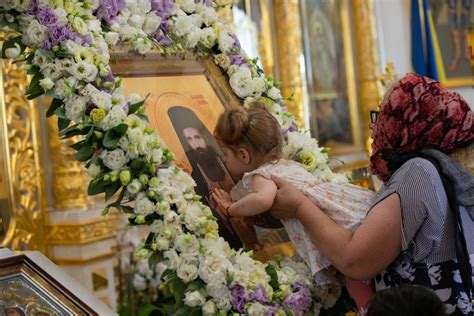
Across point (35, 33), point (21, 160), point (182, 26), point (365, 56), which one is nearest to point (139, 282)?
point (21, 160)

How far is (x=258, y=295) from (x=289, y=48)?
5.42 meters

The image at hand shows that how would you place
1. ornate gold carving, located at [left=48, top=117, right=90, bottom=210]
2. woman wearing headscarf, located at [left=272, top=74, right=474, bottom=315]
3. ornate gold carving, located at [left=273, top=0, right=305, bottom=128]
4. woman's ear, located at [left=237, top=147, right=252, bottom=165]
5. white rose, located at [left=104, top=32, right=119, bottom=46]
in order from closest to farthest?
1. woman wearing headscarf, located at [left=272, top=74, right=474, bottom=315]
2. white rose, located at [left=104, top=32, right=119, bottom=46]
3. woman's ear, located at [left=237, top=147, right=252, bottom=165]
4. ornate gold carving, located at [left=48, top=117, right=90, bottom=210]
5. ornate gold carving, located at [left=273, top=0, right=305, bottom=128]

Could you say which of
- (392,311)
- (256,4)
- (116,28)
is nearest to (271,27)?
(256,4)

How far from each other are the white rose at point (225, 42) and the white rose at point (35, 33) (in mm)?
762

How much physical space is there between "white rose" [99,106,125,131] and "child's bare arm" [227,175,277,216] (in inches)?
17.9

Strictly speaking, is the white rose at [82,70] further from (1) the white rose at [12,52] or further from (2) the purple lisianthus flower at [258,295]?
(2) the purple lisianthus flower at [258,295]

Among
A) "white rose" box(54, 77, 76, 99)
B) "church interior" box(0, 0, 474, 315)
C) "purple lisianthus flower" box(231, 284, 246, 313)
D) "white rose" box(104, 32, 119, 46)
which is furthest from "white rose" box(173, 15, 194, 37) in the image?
"purple lisianthus flower" box(231, 284, 246, 313)

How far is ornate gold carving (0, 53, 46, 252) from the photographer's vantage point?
452 centimetres

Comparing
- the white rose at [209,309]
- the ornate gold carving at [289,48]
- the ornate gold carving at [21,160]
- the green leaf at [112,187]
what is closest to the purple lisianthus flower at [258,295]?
the white rose at [209,309]

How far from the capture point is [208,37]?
2.52 m

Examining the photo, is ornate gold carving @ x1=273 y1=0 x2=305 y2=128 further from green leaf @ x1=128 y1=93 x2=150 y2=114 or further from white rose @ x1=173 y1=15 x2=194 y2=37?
green leaf @ x1=128 y1=93 x2=150 y2=114

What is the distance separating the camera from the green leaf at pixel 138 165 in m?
1.94

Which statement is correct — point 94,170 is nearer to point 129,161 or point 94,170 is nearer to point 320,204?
point 129,161

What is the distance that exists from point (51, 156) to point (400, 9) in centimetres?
622
